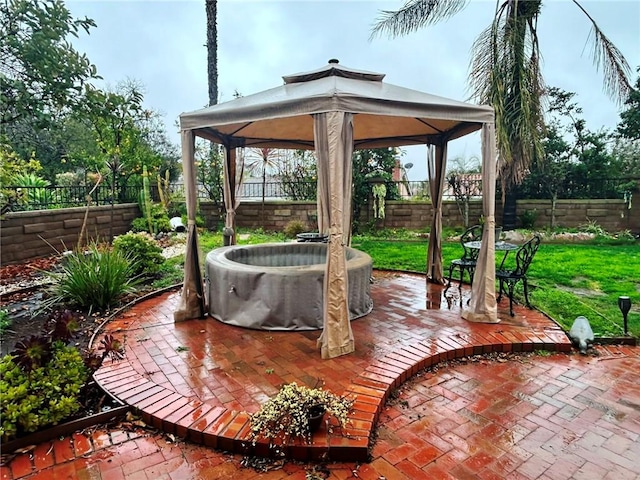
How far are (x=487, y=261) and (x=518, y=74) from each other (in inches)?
219

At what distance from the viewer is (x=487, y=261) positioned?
3826 millimetres

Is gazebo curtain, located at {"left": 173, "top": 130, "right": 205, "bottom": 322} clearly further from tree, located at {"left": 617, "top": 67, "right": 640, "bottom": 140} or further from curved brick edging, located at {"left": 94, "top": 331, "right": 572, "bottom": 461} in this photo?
tree, located at {"left": 617, "top": 67, "right": 640, "bottom": 140}

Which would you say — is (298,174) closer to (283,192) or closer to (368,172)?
(283,192)

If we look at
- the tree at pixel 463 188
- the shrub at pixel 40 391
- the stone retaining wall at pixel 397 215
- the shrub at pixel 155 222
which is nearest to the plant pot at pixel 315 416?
the shrub at pixel 40 391

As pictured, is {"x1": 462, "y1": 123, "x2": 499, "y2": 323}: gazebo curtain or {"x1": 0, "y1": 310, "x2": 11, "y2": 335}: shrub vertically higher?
{"x1": 462, "y1": 123, "x2": 499, "y2": 323}: gazebo curtain

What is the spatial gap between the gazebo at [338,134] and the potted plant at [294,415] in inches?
36.8

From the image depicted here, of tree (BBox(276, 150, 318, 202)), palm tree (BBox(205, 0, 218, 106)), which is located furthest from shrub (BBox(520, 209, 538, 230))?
palm tree (BBox(205, 0, 218, 106))

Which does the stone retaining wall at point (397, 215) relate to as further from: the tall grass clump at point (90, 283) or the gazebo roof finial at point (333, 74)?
the gazebo roof finial at point (333, 74)

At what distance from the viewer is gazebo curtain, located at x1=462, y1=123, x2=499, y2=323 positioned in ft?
12.3

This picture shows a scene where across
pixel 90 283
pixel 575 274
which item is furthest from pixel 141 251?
pixel 575 274

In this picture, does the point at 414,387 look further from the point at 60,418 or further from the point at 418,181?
the point at 418,181

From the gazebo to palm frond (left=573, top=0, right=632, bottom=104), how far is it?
5198 millimetres

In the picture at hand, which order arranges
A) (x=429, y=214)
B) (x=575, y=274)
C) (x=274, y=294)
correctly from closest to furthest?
(x=274, y=294) < (x=575, y=274) < (x=429, y=214)

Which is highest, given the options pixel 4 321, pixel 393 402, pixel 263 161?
pixel 263 161
